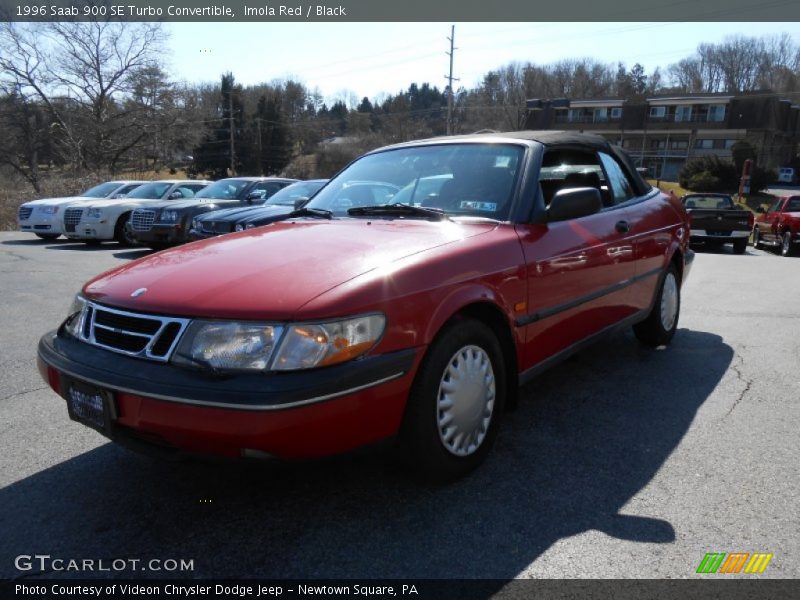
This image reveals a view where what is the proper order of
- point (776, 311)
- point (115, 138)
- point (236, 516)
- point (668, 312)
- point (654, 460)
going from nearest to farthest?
point (236, 516)
point (654, 460)
point (668, 312)
point (776, 311)
point (115, 138)

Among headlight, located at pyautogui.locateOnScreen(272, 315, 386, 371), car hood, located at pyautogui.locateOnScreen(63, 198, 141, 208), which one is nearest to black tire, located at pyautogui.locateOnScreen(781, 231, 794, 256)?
car hood, located at pyautogui.locateOnScreen(63, 198, 141, 208)

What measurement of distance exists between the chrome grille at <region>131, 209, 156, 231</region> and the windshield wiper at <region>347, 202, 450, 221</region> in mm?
9075

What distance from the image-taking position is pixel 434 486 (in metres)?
2.73

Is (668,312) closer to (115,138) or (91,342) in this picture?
(91,342)

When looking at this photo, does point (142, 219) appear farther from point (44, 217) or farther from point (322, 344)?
point (322, 344)

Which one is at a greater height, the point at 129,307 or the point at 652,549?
the point at 129,307

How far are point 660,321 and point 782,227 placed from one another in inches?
543

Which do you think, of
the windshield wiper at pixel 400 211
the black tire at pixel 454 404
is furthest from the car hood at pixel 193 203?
the black tire at pixel 454 404

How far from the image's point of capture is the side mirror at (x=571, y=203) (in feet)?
10.6

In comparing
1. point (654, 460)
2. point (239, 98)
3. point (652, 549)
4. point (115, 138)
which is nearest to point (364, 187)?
point (654, 460)

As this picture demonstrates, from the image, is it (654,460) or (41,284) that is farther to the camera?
(41,284)

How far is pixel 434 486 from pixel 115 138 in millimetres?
45997

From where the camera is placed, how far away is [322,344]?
7.25 ft

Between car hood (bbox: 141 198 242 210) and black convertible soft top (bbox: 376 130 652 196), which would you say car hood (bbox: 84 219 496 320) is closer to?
black convertible soft top (bbox: 376 130 652 196)
